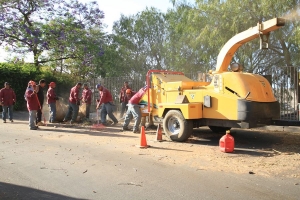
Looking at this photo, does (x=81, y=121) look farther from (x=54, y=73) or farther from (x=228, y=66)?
(x=54, y=73)

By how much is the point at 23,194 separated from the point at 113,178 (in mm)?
1495

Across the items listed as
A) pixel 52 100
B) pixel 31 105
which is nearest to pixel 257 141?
pixel 31 105

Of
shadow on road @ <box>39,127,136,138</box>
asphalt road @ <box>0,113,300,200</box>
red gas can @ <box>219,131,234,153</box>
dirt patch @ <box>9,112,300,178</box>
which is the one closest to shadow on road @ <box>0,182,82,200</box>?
asphalt road @ <box>0,113,300,200</box>

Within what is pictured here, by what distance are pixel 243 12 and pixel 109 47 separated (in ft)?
38.6

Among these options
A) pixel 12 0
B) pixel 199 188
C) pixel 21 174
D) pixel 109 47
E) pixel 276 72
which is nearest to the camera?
pixel 199 188

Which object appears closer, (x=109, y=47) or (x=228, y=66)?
(x=228, y=66)

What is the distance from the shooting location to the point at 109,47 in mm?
23797

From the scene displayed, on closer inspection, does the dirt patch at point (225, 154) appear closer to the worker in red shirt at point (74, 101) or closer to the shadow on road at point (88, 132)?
the shadow on road at point (88, 132)

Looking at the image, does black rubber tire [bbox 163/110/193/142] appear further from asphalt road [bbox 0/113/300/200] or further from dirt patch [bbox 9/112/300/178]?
asphalt road [bbox 0/113/300/200]

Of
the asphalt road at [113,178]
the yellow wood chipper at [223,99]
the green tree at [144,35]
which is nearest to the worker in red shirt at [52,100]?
the yellow wood chipper at [223,99]

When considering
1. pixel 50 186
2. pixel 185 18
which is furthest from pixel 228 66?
pixel 185 18

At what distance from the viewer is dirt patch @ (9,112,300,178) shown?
20.2ft

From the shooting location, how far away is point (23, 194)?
15.3 ft

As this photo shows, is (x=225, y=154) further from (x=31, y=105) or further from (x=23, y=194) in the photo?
(x=31, y=105)
